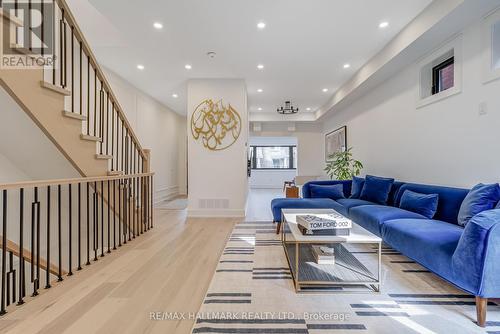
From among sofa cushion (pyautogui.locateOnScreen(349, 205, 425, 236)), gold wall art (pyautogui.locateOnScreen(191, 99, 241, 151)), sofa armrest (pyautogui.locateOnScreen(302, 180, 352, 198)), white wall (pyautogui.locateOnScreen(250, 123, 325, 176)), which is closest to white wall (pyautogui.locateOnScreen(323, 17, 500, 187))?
sofa armrest (pyautogui.locateOnScreen(302, 180, 352, 198))

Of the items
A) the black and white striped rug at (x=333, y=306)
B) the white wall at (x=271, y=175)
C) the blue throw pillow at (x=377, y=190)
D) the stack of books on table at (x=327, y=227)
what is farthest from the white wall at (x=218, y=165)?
the white wall at (x=271, y=175)

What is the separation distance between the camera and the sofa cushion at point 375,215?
2.78 meters

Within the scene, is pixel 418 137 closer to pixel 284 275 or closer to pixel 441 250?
pixel 441 250

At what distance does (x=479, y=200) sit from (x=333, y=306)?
169cm

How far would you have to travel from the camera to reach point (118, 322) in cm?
165

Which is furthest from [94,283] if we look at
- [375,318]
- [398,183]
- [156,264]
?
[398,183]

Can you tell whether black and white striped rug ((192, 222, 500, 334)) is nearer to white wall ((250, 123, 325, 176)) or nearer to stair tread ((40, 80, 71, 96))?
stair tread ((40, 80, 71, 96))

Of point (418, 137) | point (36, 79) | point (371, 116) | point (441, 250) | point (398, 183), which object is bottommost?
point (441, 250)

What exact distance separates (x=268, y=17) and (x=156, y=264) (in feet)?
10.2

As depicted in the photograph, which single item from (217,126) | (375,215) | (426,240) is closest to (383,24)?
(375,215)

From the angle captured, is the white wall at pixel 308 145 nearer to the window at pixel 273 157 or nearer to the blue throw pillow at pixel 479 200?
the window at pixel 273 157

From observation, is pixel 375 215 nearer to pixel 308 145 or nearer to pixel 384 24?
pixel 384 24

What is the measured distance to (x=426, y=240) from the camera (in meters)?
2.06

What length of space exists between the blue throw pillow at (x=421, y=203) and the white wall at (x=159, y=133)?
5.24 meters
